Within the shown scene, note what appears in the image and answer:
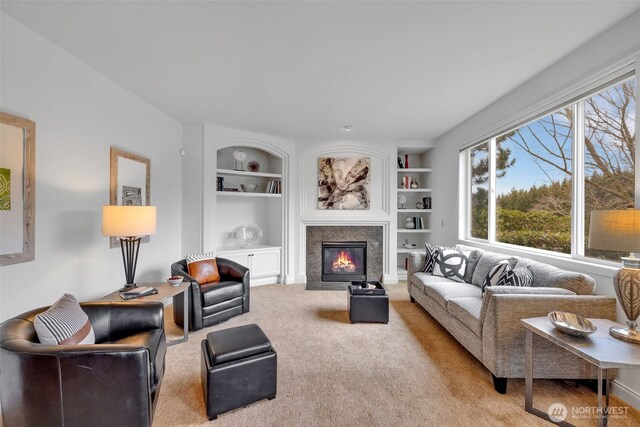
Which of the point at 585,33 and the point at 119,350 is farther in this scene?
the point at 585,33

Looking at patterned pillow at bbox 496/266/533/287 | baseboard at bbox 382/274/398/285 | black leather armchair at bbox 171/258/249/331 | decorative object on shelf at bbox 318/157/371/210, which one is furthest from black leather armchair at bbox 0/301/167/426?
baseboard at bbox 382/274/398/285

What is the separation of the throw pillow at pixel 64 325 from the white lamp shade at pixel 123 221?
2.23 ft

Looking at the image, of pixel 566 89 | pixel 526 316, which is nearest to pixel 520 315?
pixel 526 316

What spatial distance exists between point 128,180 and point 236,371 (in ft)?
8.10

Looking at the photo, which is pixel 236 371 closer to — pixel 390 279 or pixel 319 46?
pixel 319 46

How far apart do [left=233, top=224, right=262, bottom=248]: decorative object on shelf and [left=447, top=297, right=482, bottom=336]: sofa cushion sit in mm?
3359

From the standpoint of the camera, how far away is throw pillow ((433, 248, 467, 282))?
348cm

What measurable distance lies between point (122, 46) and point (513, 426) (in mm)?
3788

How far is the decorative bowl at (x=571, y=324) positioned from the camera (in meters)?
1.59

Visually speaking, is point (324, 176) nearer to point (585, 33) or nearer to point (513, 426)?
point (585, 33)

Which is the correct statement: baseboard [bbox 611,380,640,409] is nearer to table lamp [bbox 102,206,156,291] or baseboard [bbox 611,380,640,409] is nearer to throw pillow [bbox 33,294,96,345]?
throw pillow [bbox 33,294,96,345]

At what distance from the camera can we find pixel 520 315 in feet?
6.50

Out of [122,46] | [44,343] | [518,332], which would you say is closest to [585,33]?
[518,332]

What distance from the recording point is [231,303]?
10.9 feet
